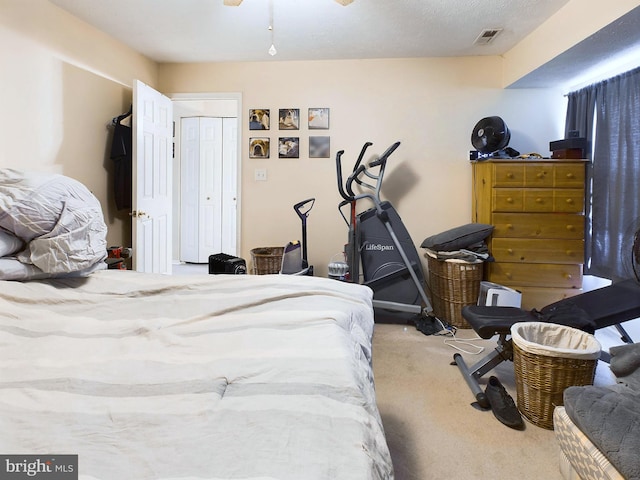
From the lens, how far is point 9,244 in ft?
5.19

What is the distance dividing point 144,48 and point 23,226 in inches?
102

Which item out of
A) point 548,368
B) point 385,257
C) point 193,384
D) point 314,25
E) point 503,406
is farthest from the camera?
point 385,257

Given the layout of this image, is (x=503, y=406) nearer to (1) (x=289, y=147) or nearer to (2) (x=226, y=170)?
(1) (x=289, y=147)

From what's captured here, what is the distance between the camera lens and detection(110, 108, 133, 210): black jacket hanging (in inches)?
129

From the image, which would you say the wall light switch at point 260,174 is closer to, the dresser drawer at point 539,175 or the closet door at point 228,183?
the closet door at point 228,183

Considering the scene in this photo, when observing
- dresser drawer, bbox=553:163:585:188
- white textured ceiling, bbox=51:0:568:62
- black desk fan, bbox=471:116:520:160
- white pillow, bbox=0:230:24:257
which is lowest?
white pillow, bbox=0:230:24:257

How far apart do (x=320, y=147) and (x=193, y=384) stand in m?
3.24

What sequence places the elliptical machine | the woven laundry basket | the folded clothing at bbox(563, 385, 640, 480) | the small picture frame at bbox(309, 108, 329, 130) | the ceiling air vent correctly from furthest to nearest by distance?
the small picture frame at bbox(309, 108, 329, 130)
the elliptical machine
the ceiling air vent
the woven laundry basket
the folded clothing at bbox(563, 385, 640, 480)

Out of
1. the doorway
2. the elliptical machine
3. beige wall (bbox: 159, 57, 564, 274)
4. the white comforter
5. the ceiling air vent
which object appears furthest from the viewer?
the doorway

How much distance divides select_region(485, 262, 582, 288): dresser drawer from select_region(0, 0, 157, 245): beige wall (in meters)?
3.31

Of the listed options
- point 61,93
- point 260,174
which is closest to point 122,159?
point 61,93

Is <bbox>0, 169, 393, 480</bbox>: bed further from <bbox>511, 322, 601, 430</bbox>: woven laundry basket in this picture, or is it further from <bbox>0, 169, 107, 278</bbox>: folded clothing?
<bbox>511, 322, 601, 430</bbox>: woven laundry basket

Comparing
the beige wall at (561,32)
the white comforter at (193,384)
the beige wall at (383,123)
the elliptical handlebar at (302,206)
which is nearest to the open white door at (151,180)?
the beige wall at (383,123)

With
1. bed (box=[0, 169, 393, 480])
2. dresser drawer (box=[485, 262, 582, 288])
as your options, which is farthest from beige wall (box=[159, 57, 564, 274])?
bed (box=[0, 169, 393, 480])
